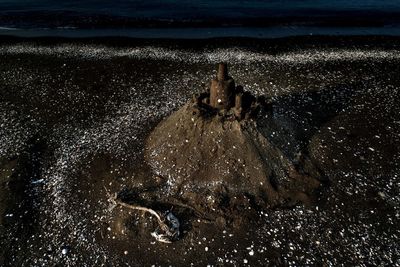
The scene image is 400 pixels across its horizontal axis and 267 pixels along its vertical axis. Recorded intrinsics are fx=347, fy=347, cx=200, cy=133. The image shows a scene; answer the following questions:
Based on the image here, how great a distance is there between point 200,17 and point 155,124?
9.75 metres

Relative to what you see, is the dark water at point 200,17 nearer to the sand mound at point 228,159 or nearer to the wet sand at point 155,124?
the wet sand at point 155,124

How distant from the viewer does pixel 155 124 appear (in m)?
8.82

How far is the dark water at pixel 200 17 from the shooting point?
1535 cm

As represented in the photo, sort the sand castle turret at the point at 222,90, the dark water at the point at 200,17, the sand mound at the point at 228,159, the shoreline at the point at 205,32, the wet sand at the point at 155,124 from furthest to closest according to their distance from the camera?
the dark water at the point at 200,17 < the shoreline at the point at 205,32 < the sand castle turret at the point at 222,90 < the sand mound at the point at 228,159 < the wet sand at the point at 155,124

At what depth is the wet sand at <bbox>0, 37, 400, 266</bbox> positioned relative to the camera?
5871mm

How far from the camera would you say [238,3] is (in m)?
18.3

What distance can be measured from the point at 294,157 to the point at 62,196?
4.81 m

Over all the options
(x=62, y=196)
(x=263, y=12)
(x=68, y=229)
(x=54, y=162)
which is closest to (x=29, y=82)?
(x=54, y=162)

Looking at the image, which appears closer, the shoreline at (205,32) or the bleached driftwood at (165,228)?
the bleached driftwood at (165,228)

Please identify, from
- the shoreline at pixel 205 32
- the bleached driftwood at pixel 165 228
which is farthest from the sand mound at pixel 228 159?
the shoreline at pixel 205 32

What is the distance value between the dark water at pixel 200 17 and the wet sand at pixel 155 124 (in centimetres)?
157

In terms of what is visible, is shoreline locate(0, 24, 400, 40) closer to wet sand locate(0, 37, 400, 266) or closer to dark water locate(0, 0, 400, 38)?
dark water locate(0, 0, 400, 38)

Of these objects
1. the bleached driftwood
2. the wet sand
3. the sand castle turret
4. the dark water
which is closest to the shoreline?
the dark water

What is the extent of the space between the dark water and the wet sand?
1.57m
